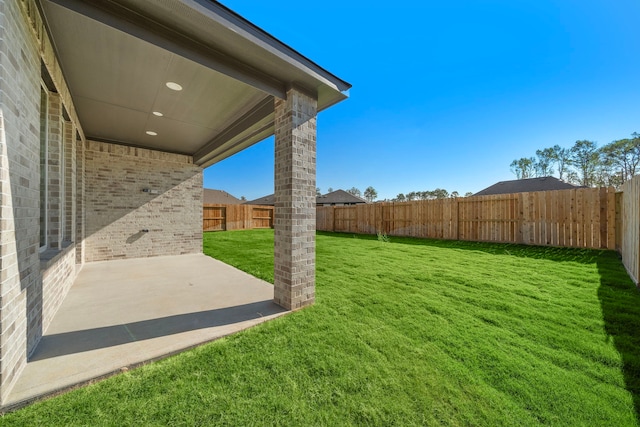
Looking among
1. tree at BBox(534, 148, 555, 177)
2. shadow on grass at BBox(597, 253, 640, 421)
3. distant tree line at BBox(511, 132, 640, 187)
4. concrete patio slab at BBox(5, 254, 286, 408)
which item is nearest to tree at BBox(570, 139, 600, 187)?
distant tree line at BBox(511, 132, 640, 187)

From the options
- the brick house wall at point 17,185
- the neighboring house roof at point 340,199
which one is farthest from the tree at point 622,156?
the brick house wall at point 17,185

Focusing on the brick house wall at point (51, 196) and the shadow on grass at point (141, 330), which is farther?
the shadow on grass at point (141, 330)

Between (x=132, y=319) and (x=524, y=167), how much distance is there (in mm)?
48638

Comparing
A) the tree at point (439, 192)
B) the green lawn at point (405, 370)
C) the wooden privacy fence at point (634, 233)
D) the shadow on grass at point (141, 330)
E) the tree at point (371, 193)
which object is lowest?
the green lawn at point (405, 370)

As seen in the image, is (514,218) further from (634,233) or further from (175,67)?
(175,67)

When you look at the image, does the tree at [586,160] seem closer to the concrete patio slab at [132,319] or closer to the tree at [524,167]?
the tree at [524,167]

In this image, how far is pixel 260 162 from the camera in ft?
71.5

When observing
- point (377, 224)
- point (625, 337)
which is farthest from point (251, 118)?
point (377, 224)

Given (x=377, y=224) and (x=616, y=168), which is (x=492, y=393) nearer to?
(x=377, y=224)

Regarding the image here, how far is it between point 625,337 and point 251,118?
19.5 feet

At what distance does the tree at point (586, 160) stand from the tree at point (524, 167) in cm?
516

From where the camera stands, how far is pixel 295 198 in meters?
3.23

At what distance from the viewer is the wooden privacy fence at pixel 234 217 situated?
1414cm

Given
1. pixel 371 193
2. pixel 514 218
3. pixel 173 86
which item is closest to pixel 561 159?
pixel 514 218
